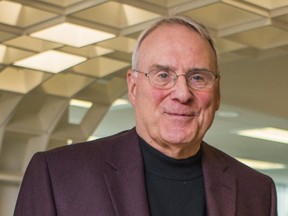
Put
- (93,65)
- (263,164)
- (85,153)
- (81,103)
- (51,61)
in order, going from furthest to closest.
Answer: (263,164) < (81,103) < (93,65) < (51,61) < (85,153)

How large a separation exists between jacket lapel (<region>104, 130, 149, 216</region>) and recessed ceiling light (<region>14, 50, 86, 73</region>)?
520 cm

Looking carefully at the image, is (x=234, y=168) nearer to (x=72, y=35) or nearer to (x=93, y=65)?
(x=72, y=35)

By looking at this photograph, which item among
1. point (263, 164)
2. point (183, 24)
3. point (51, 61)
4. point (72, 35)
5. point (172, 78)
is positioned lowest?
point (263, 164)

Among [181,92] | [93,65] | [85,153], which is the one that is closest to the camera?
[181,92]

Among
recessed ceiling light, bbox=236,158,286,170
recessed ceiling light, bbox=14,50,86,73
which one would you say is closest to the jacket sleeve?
recessed ceiling light, bbox=14,50,86,73

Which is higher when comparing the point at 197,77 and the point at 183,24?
the point at 183,24

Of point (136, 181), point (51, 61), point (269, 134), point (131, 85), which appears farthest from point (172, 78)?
point (269, 134)

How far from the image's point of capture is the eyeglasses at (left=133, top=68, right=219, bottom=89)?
1.54m

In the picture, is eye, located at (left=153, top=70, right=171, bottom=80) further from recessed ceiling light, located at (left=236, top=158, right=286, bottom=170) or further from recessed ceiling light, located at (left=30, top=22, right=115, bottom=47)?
recessed ceiling light, located at (left=236, top=158, right=286, bottom=170)

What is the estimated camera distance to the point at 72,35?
19.8 feet

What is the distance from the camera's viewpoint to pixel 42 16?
18.9ft

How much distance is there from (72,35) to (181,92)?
4.61 metres

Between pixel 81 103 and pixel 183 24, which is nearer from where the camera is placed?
pixel 183 24

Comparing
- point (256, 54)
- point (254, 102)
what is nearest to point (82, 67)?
point (256, 54)
